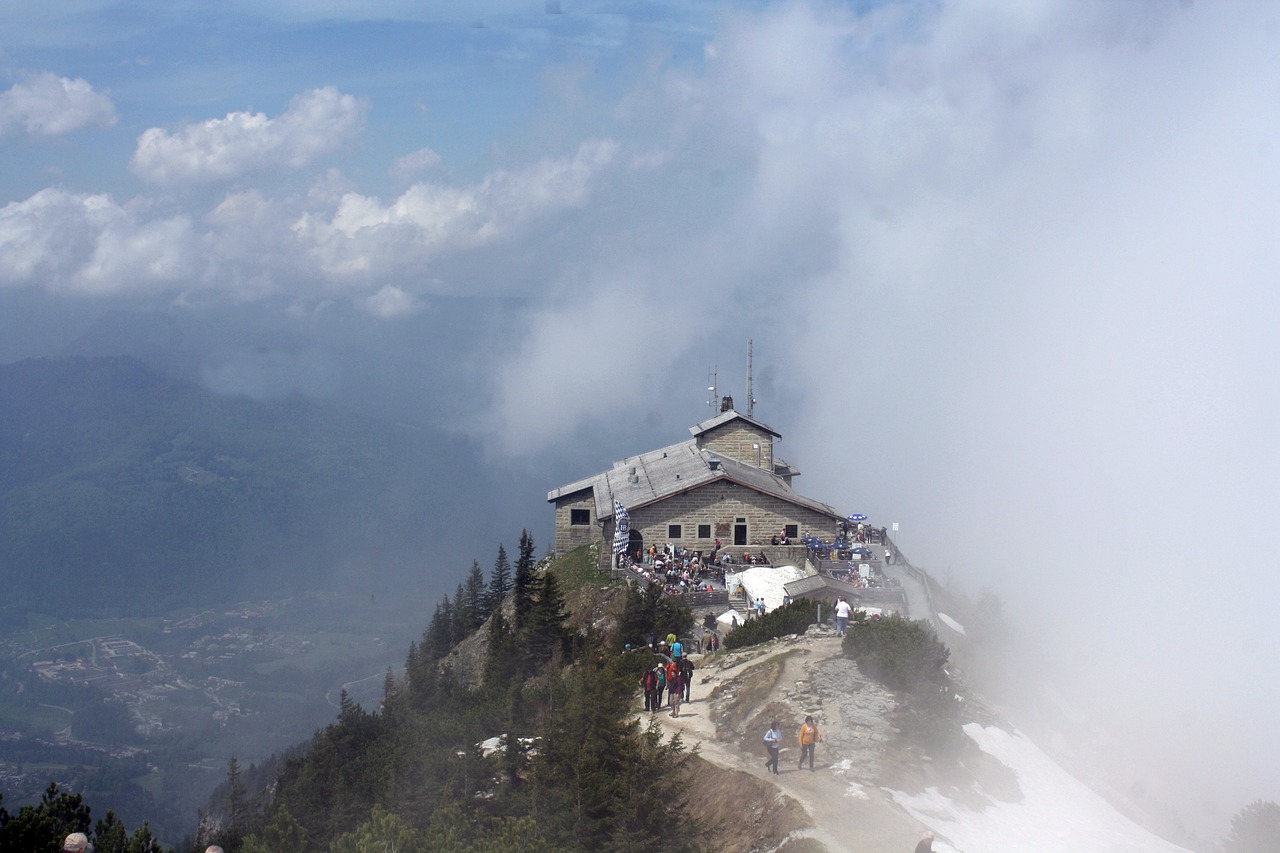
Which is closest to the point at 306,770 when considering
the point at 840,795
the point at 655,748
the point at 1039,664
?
the point at 655,748

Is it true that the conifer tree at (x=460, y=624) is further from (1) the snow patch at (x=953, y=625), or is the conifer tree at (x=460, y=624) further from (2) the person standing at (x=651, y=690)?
(2) the person standing at (x=651, y=690)

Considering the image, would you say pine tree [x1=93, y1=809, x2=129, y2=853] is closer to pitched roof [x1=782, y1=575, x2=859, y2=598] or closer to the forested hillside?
the forested hillside

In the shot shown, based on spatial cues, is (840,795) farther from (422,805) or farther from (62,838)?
(62,838)

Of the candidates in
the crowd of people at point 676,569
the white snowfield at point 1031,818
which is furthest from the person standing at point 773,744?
the crowd of people at point 676,569

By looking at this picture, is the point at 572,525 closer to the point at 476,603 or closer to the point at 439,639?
the point at 476,603

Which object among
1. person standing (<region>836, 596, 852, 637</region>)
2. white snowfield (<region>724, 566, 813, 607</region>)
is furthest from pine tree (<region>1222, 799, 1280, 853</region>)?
white snowfield (<region>724, 566, 813, 607</region>)
